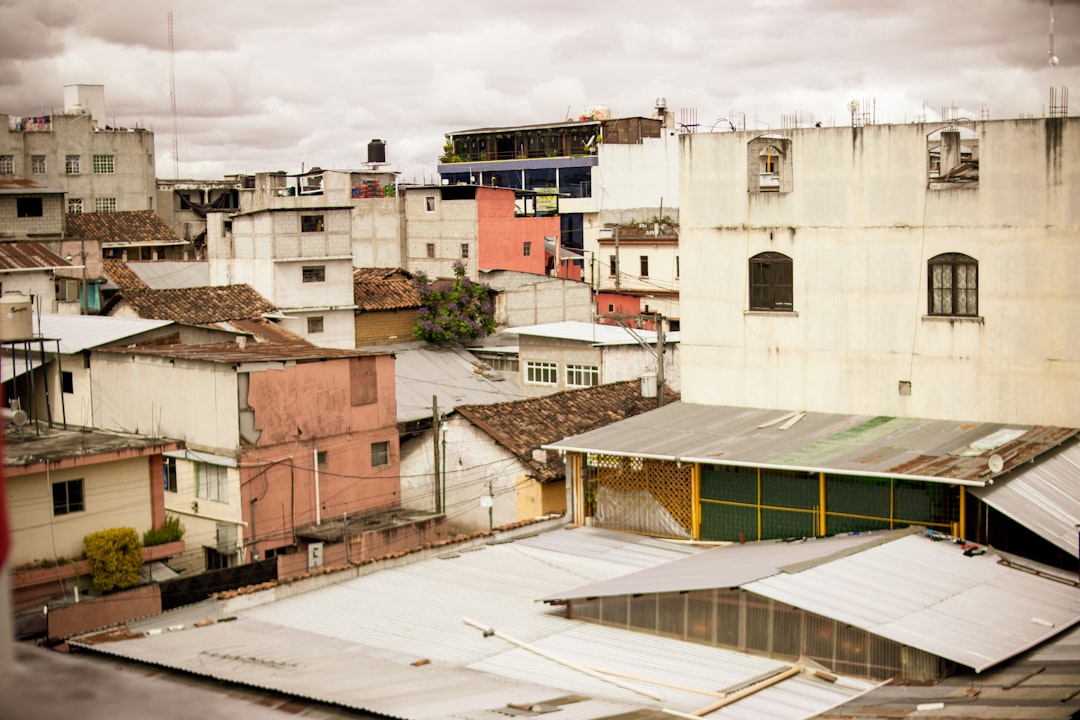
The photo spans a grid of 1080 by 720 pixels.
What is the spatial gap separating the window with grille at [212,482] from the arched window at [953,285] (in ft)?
44.5

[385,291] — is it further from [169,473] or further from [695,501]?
[695,501]

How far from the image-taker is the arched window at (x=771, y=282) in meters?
22.2

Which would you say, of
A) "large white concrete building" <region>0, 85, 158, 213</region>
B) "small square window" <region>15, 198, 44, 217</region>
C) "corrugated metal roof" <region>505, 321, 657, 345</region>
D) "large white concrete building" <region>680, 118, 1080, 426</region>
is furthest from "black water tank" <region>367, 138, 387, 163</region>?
"large white concrete building" <region>680, 118, 1080, 426</region>

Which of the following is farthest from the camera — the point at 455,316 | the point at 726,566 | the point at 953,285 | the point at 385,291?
the point at 385,291

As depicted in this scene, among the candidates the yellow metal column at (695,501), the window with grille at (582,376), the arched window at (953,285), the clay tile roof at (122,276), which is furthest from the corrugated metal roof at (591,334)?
the clay tile roof at (122,276)

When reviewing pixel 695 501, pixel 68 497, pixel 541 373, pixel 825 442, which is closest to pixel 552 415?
pixel 541 373

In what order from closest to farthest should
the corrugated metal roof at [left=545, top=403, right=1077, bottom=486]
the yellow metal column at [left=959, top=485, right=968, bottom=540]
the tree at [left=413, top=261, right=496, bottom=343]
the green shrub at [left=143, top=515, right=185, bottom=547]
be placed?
the yellow metal column at [left=959, top=485, right=968, bottom=540], the corrugated metal roof at [left=545, top=403, right=1077, bottom=486], the green shrub at [left=143, top=515, right=185, bottom=547], the tree at [left=413, top=261, right=496, bottom=343]

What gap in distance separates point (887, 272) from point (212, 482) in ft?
44.1

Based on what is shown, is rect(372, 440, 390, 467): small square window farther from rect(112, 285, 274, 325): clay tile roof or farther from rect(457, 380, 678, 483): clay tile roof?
rect(112, 285, 274, 325): clay tile roof

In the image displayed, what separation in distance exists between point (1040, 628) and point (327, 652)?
320 inches

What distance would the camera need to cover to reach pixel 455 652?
1414 cm

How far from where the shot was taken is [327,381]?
82.8 feet

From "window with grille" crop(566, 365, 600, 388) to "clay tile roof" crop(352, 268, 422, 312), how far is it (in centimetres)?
1188

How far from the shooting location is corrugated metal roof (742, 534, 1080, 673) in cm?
1325
